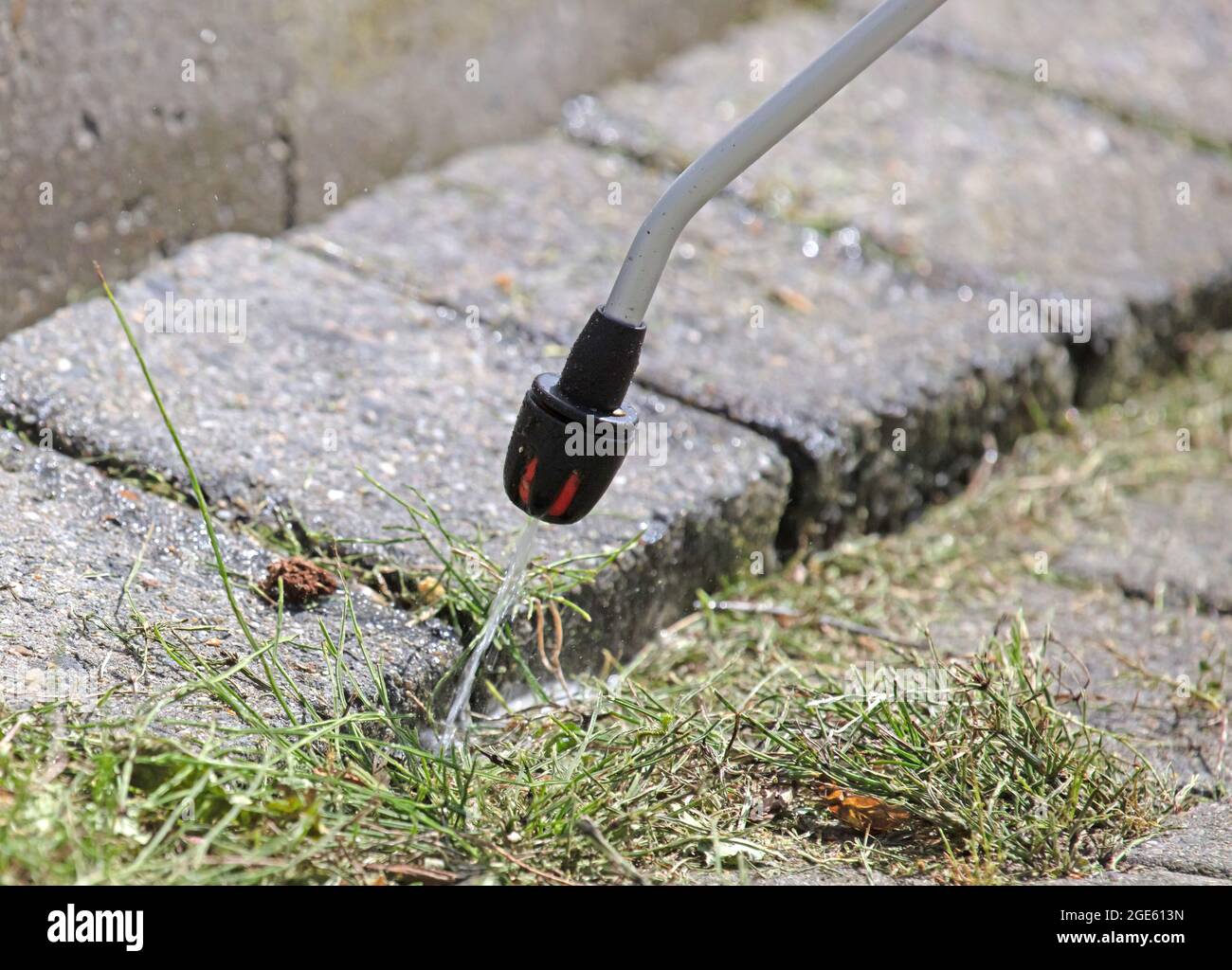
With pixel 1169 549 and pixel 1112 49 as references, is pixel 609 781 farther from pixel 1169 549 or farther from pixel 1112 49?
pixel 1112 49

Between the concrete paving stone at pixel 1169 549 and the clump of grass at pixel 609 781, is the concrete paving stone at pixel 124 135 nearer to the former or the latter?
the clump of grass at pixel 609 781

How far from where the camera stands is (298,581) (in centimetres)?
146

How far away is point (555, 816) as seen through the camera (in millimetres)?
1254

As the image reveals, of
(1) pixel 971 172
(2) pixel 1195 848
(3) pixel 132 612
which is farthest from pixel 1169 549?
(3) pixel 132 612

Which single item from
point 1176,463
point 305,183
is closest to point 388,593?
point 305,183

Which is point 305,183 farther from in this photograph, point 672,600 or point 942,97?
point 942,97

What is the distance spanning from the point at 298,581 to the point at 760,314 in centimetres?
99

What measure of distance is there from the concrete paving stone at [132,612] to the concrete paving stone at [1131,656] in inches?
28.0

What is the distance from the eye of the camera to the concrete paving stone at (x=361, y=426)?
1.62m

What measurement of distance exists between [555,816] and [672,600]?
543mm

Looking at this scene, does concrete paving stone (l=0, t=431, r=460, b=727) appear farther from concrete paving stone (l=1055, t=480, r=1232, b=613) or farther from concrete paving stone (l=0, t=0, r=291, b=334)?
concrete paving stone (l=1055, t=480, r=1232, b=613)

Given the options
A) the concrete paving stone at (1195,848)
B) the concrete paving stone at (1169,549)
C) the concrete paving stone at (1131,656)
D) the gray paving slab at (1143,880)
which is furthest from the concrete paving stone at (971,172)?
the gray paving slab at (1143,880)
